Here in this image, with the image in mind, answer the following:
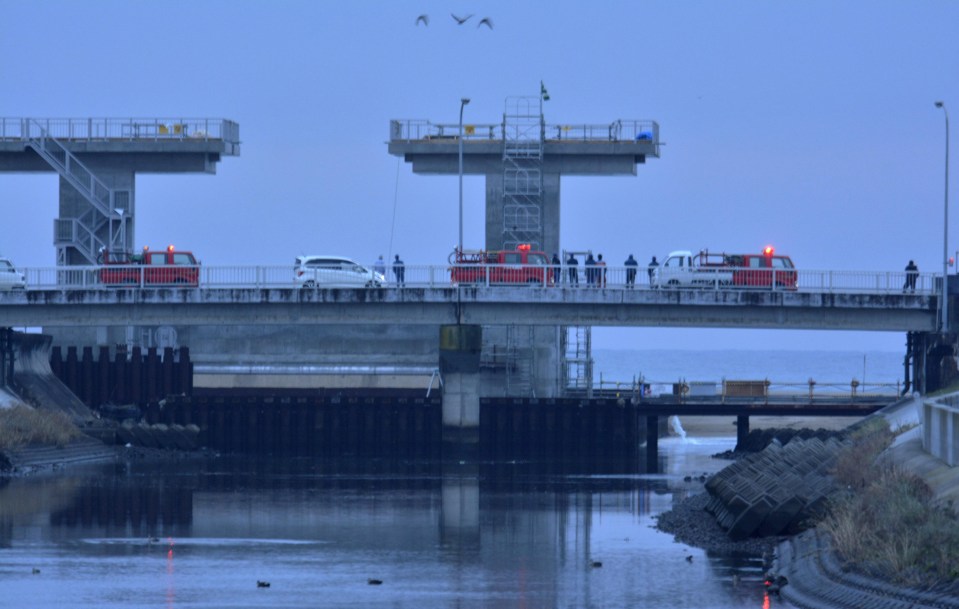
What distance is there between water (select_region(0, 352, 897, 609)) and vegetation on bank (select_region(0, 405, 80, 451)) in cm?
270

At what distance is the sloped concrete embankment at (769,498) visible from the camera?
121 feet

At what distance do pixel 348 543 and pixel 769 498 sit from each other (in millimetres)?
9199

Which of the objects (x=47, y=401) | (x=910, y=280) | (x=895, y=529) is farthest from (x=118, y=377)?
(x=895, y=529)

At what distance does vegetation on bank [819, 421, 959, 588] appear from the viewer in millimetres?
26125

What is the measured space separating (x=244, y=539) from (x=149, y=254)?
35.8 metres

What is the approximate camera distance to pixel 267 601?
29156mm

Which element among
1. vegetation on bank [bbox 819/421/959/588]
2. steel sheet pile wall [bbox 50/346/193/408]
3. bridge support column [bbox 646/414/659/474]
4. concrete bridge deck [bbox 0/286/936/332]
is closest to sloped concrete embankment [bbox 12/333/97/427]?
steel sheet pile wall [bbox 50/346/193/408]

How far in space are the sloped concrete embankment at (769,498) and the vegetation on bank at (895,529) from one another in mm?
854

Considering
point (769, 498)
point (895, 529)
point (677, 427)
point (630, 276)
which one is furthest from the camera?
point (677, 427)

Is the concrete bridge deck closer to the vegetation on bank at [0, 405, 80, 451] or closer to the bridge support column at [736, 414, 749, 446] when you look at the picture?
the vegetation on bank at [0, 405, 80, 451]

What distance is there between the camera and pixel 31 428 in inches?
2445

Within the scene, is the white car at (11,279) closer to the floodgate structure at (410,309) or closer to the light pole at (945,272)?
the floodgate structure at (410,309)

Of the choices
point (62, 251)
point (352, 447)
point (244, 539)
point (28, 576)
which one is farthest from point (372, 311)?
point (28, 576)

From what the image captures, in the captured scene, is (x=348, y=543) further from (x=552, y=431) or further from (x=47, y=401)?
(x=47, y=401)
